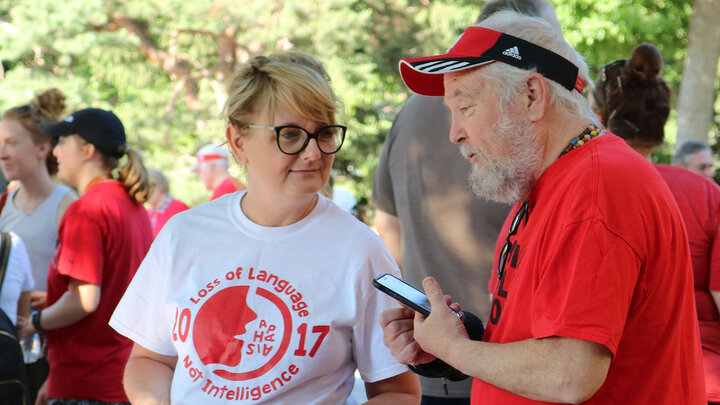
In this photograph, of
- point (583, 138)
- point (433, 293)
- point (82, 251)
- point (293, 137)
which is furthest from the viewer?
point (82, 251)

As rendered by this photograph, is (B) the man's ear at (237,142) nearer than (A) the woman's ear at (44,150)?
Yes

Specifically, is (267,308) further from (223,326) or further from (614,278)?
(614,278)

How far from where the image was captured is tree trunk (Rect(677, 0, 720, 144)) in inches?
529

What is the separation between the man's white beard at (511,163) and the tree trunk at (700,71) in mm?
12868

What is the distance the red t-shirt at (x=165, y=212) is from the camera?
798 cm

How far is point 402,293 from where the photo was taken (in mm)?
1852

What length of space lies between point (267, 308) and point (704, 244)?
5.76 ft

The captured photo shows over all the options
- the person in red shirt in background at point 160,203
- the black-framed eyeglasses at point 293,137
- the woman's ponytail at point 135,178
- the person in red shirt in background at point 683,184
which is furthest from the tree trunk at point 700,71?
the black-framed eyeglasses at point 293,137

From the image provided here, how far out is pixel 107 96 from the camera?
837 inches

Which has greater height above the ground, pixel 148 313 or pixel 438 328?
pixel 438 328

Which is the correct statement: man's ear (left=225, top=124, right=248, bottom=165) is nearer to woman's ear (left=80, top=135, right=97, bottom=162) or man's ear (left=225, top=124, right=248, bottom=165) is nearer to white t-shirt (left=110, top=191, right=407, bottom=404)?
white t-shirt (left=110, top=191, right=407, bottom=404)

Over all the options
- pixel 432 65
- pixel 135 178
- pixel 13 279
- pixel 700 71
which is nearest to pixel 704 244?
pixel 432 65

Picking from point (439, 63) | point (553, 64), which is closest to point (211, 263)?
point (439, 63)

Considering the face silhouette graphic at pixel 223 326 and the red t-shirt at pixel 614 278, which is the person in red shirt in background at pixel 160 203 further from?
the red t-shirt at pixel 614 278
